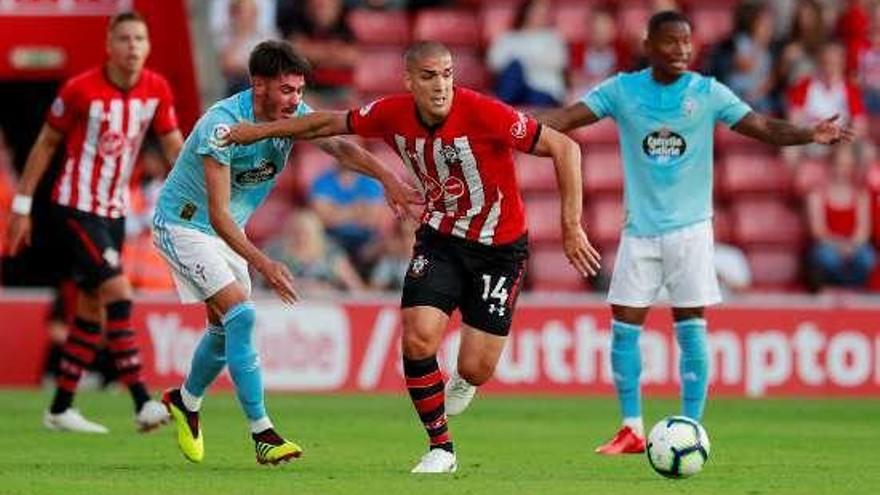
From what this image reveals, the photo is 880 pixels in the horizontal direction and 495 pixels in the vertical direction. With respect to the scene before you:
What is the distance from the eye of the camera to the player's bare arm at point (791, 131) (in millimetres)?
11688

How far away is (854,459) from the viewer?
11.4 meters

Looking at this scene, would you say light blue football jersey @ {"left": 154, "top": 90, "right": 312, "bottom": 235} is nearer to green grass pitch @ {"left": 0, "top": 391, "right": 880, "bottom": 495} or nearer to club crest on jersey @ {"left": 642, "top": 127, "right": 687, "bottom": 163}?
green grass pitch @ {"left": 0, "top": 391, "right": 880, "bottom": 495}

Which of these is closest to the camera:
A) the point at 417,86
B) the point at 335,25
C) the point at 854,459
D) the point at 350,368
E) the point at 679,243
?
the point at 417,86

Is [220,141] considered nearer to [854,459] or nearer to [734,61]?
[854,459]

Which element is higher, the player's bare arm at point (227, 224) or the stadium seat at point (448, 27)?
the stadium seat at point (448, 27)

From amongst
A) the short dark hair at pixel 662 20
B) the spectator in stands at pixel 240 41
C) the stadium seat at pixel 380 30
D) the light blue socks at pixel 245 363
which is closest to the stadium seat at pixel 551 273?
the stadium seat at pixel 380 30

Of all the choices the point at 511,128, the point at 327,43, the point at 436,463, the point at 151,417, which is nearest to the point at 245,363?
the point at 436,463

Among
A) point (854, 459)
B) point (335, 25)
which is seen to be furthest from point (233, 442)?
point (335, 25)

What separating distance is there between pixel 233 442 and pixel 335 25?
26.4 feet

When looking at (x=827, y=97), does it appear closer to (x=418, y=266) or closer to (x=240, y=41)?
(x=240, y=41)

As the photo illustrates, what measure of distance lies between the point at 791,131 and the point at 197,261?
317 centimetres

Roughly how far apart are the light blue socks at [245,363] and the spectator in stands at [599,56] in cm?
958

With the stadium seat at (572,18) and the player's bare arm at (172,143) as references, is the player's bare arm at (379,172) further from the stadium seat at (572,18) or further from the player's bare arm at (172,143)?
the stadium seat at (572,18)

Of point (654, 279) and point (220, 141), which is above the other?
point (220, 141)
